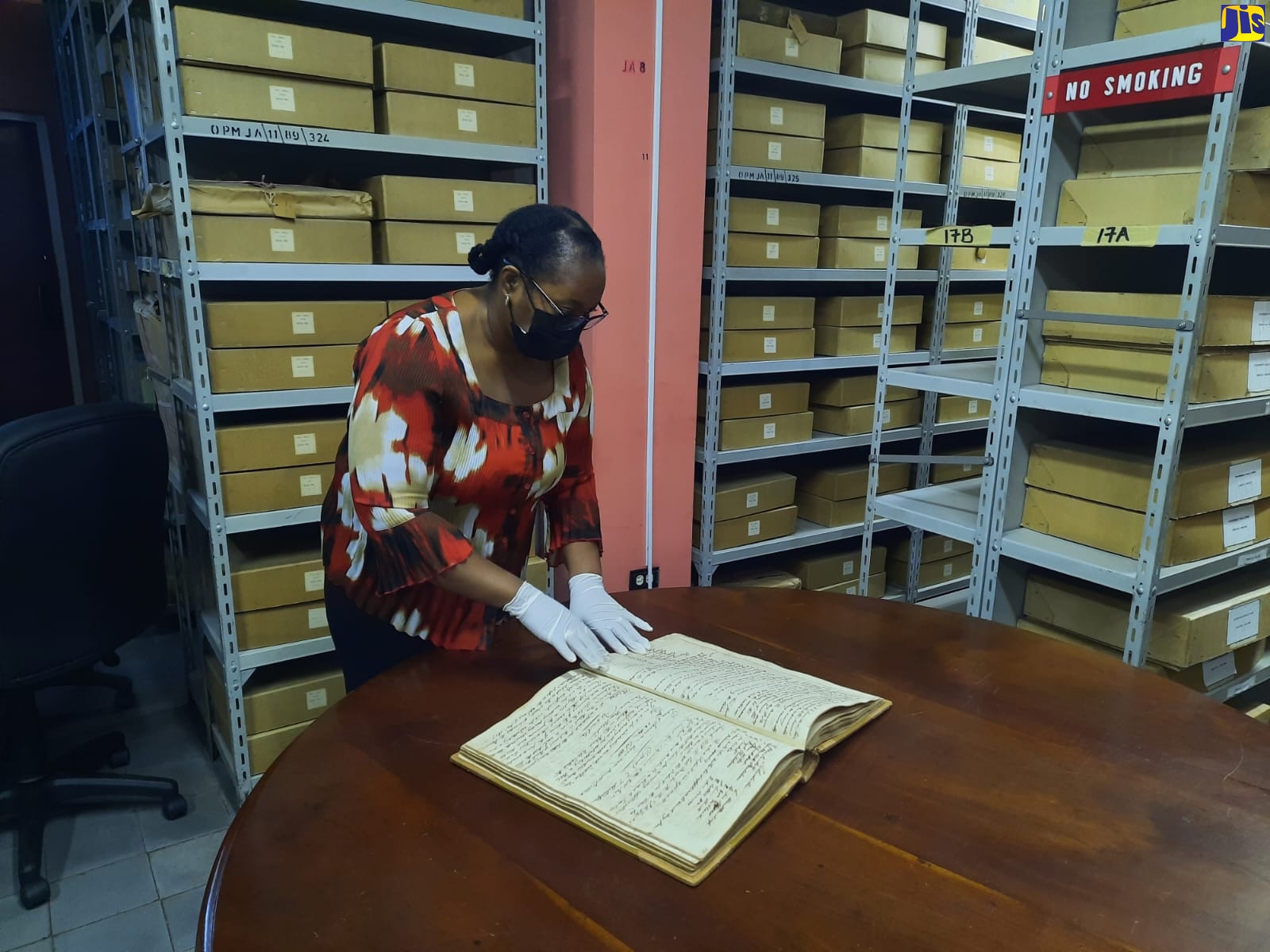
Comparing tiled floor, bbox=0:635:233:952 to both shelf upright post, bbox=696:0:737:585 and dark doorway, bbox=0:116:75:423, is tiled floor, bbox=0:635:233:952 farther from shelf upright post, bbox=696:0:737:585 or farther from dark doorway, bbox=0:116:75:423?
dark doorway, bbox=0:116:75:423

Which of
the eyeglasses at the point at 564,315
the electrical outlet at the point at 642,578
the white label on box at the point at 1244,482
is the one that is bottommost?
the electrical outlet at the point at 642,578

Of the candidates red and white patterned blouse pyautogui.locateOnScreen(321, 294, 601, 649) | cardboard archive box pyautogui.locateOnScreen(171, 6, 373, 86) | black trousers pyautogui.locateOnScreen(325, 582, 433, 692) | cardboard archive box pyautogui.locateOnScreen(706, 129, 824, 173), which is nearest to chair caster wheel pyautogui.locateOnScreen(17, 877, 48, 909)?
black trousers pyautogui.locateOnScreen(325, 582, 433, 692)

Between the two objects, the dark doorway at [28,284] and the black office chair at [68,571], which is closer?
the black office chair at [68,571]

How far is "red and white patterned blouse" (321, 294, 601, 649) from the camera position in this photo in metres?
1.16

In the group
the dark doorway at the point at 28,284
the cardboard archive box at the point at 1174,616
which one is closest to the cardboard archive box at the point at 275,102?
the cardboard archive box at the point at 1174,616

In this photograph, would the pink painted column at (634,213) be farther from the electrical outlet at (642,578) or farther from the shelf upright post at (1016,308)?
the shelf upright post at (1016,308)

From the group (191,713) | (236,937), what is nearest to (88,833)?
(191,713)

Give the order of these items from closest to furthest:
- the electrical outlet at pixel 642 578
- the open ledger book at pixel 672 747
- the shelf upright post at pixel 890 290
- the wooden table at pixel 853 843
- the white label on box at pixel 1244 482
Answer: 1. the wooden table at pixel 853 843
2. the open ledger book at pixel 672 747
3. the white label on box at pixel 1244 482
4. the shelf upright post at pixel 890 290
5. the electrical outlet at pixel 642 578

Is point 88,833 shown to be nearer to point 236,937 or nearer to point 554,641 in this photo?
point 554,641

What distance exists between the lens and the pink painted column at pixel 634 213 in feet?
7.29

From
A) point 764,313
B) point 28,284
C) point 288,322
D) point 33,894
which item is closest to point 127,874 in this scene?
point 33,894

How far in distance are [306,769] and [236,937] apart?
241mm

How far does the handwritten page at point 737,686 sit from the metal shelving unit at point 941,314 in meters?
0.96

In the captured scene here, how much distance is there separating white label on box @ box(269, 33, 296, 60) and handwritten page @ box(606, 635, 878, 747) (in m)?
1.54
